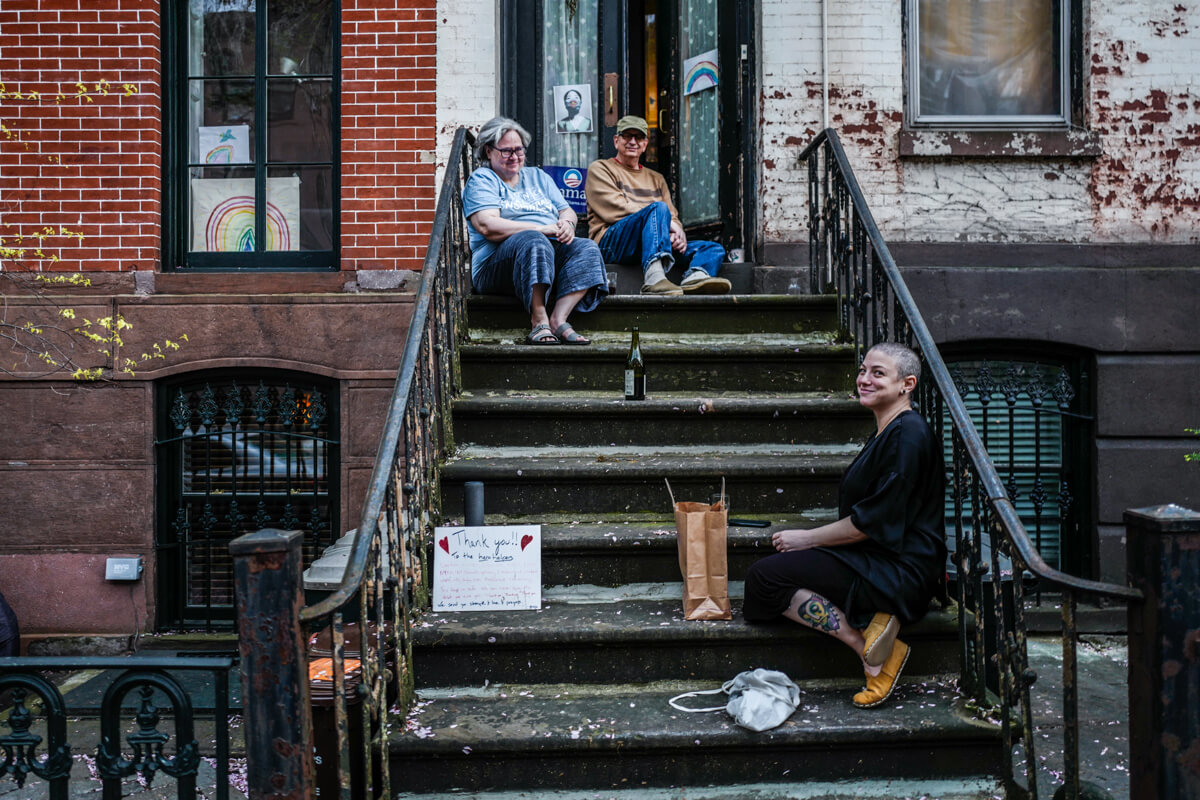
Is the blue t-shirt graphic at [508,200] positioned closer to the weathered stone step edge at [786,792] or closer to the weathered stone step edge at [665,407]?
the weathered stone step edge at [665,407]

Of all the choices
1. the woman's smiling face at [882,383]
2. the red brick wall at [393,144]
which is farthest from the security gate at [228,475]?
the woman's smiling face at [882,383]

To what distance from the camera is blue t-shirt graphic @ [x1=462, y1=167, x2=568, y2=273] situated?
539 cm

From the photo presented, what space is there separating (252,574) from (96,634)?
426 cm

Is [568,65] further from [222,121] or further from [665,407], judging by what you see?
[665,407]

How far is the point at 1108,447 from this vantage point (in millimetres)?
6047

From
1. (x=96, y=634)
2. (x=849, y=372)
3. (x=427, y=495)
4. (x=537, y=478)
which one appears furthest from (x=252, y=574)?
(x=96, y=634)

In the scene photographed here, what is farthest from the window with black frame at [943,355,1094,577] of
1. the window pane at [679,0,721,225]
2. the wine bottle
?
the wine bottle

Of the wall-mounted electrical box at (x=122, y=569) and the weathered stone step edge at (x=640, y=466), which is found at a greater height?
the weathered stone step edge at (x=640, y=466)

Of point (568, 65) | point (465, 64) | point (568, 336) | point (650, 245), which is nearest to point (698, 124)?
point (568, 65)

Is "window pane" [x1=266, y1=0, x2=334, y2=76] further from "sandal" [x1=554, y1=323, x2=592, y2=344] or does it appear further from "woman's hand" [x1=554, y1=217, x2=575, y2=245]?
"sandal" [x1=554, y1=323, x2=592, y2=344]

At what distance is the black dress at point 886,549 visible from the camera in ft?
11.1

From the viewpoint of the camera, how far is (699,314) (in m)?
5.55

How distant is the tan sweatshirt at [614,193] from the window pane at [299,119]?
2016 millimetres

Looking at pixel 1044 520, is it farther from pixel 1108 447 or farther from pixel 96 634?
pixel 96 634
